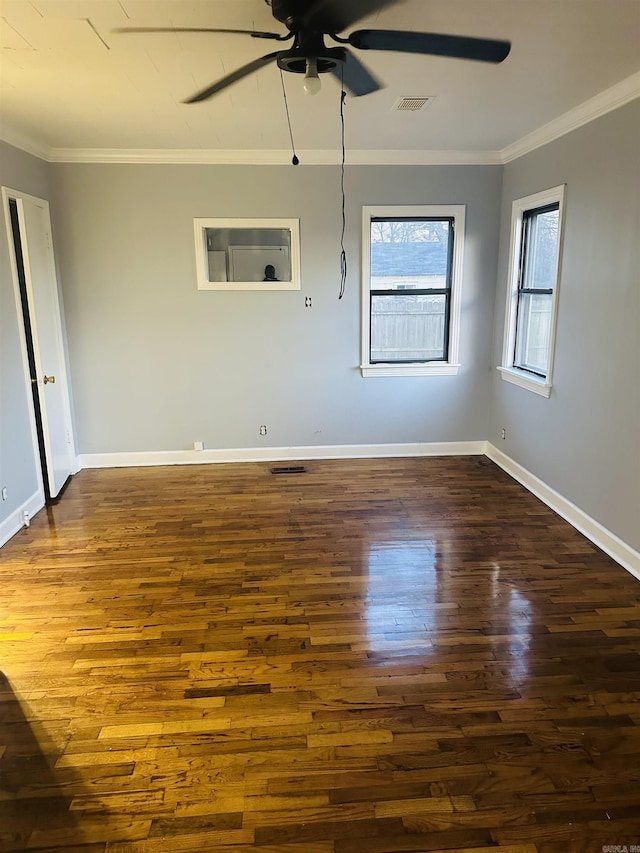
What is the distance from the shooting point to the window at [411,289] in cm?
504

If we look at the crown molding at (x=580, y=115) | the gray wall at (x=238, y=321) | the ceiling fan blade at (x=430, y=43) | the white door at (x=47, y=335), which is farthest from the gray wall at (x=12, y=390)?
the crown molding at (x=580, y=115)

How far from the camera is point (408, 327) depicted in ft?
17.3

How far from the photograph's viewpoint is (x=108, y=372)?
5086mm

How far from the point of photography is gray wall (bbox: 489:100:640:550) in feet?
10.6

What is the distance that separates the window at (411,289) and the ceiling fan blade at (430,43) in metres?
2.90

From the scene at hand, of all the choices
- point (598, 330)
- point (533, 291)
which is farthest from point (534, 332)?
point (598, 330)

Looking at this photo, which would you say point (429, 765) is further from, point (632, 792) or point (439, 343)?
point (439, 343)

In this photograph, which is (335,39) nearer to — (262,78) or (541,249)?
(262,78)

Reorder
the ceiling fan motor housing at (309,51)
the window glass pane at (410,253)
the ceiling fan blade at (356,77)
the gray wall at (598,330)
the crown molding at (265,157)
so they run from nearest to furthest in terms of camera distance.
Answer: the ceiling fan motor housing at (309,51) → the ceiling fan blade at (356,77) → the gray wall at (598,330) → the crown molding at (265,157) → the window glass pane at (410,253)

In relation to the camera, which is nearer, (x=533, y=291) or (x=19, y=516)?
(x=19, y=516)

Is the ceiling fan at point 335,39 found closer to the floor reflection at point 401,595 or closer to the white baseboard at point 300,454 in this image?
the floor reflection at point 401,595

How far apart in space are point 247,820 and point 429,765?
651 mm

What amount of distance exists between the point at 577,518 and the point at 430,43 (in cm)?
306

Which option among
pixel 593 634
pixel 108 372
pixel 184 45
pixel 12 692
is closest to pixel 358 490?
pixel 593 634
